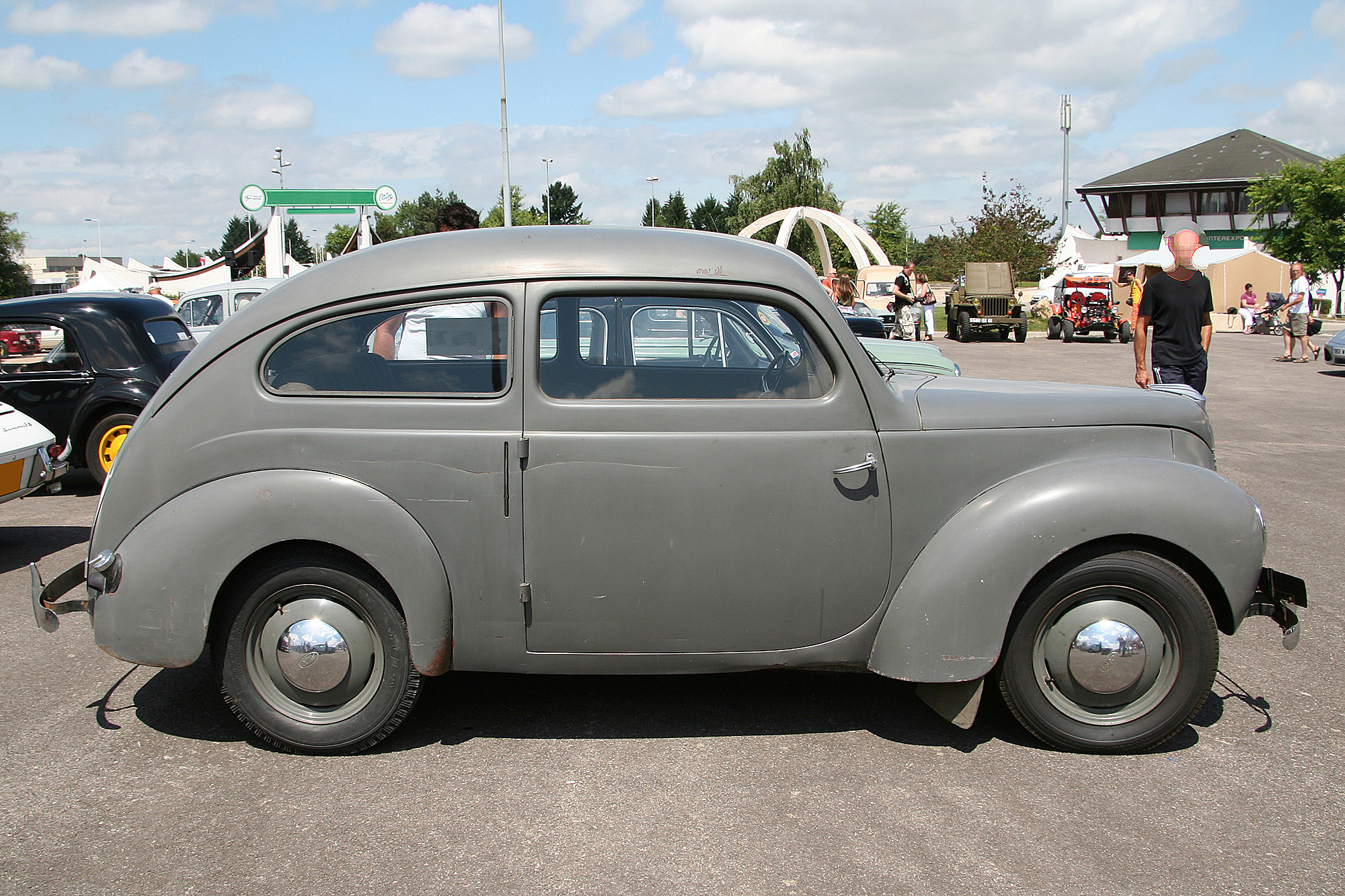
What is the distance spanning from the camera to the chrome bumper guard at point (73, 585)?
3197mm

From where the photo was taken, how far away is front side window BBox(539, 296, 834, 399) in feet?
10.5

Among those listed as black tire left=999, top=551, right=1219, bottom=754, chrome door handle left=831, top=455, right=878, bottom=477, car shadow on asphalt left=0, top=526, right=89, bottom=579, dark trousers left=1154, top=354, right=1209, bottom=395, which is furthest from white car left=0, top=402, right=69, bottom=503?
dark trousers left=1154, top=354, right=1209, bottom=395

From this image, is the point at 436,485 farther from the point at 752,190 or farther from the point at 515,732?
the point at 752,190

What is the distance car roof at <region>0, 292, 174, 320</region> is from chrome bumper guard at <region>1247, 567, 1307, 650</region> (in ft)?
27.8

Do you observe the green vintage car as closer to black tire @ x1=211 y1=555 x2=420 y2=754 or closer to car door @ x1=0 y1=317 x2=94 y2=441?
black tire @ x1=211 y1=555 x2=420 y2=754

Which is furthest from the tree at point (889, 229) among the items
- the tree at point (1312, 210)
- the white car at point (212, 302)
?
the white car at point (212, 302)

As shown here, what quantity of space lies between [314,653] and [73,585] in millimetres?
906

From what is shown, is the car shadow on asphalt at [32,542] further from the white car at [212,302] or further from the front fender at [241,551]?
the white car at [212,302]

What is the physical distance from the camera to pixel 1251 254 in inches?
1377

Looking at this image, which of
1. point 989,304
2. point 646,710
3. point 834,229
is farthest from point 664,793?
point 834,229

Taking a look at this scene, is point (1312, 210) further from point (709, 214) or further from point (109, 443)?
point (709, 214)

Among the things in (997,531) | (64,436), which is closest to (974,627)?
(997,531)

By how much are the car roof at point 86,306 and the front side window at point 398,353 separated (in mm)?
6062

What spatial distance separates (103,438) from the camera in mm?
7938
